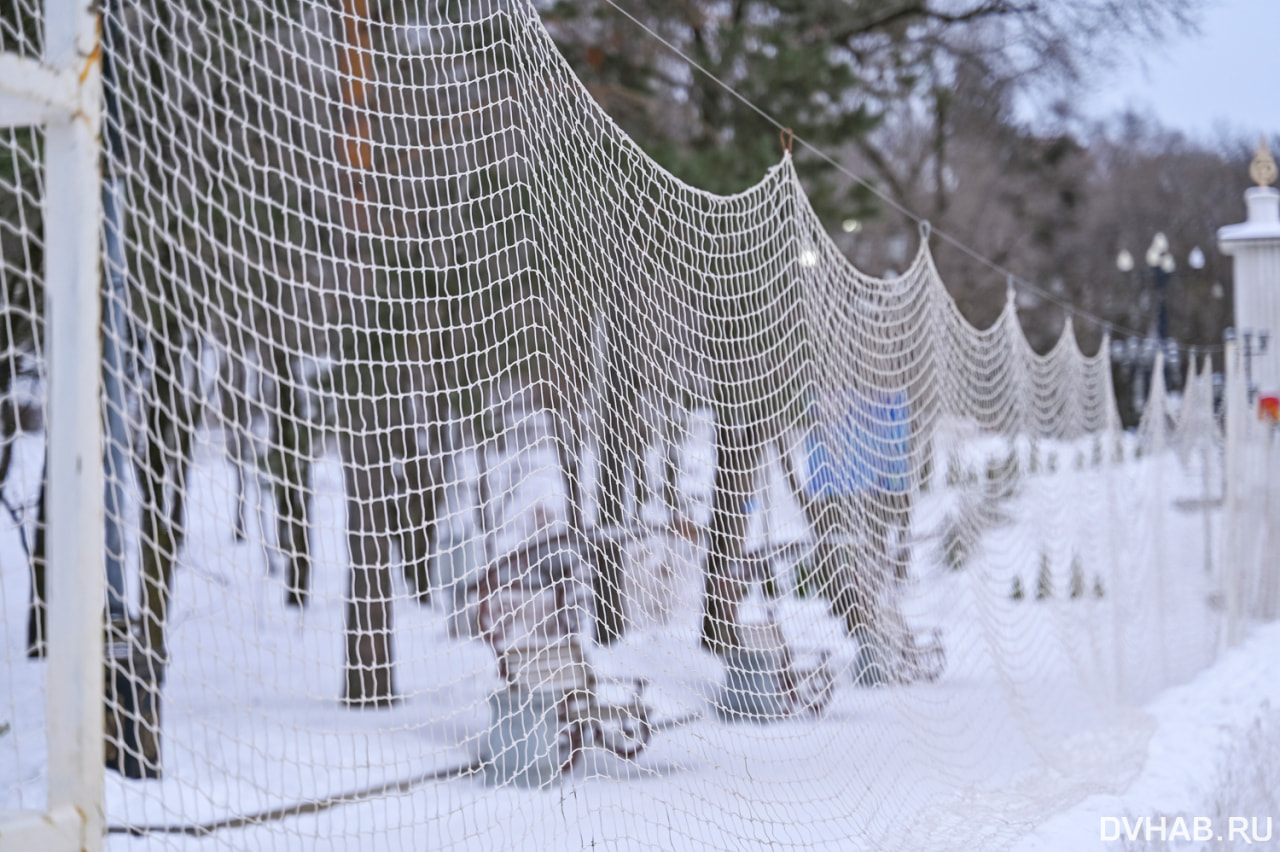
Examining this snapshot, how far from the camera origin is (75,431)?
5.17ft

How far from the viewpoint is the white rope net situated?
3.61 m

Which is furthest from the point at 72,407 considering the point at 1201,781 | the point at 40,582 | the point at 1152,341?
the point at 1152,341

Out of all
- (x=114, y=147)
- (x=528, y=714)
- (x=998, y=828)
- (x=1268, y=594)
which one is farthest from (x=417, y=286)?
(x=1268, y=594)

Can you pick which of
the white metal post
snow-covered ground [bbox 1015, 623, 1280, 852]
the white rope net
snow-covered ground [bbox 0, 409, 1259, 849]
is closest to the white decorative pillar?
the white metal post

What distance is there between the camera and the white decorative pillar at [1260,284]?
976 centimetres

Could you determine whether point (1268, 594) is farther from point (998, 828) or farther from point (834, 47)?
point (998, 828)

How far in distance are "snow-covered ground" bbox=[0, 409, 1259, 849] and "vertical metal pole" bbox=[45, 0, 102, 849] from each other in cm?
51

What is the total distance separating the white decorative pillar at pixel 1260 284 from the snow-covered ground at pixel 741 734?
173cm

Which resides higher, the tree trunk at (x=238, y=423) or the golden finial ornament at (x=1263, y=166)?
the golden finial ornament at (x=1263, y=166)

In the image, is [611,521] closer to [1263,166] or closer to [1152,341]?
[1263,166]

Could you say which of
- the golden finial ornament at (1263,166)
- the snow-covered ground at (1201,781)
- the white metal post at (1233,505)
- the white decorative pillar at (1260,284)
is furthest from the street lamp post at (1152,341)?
the snow-covered ground at (1201,781)

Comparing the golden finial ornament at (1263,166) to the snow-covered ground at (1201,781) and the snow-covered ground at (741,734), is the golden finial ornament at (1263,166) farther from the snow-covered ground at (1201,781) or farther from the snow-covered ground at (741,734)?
the snow-covered ground at (1201,781)

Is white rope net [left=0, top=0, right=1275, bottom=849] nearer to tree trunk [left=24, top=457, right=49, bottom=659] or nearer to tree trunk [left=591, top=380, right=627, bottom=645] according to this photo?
tree trunk [left=591, top=380, right=627, bottom=645]

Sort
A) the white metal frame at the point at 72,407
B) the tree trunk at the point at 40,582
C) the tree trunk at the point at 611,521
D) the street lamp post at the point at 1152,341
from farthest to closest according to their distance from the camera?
the street lamp post at the point at 1152,341
the tree trunk at the point at 611,521
the tree trunk at the point at 40,582
the white metal frame at the point at 72,407
